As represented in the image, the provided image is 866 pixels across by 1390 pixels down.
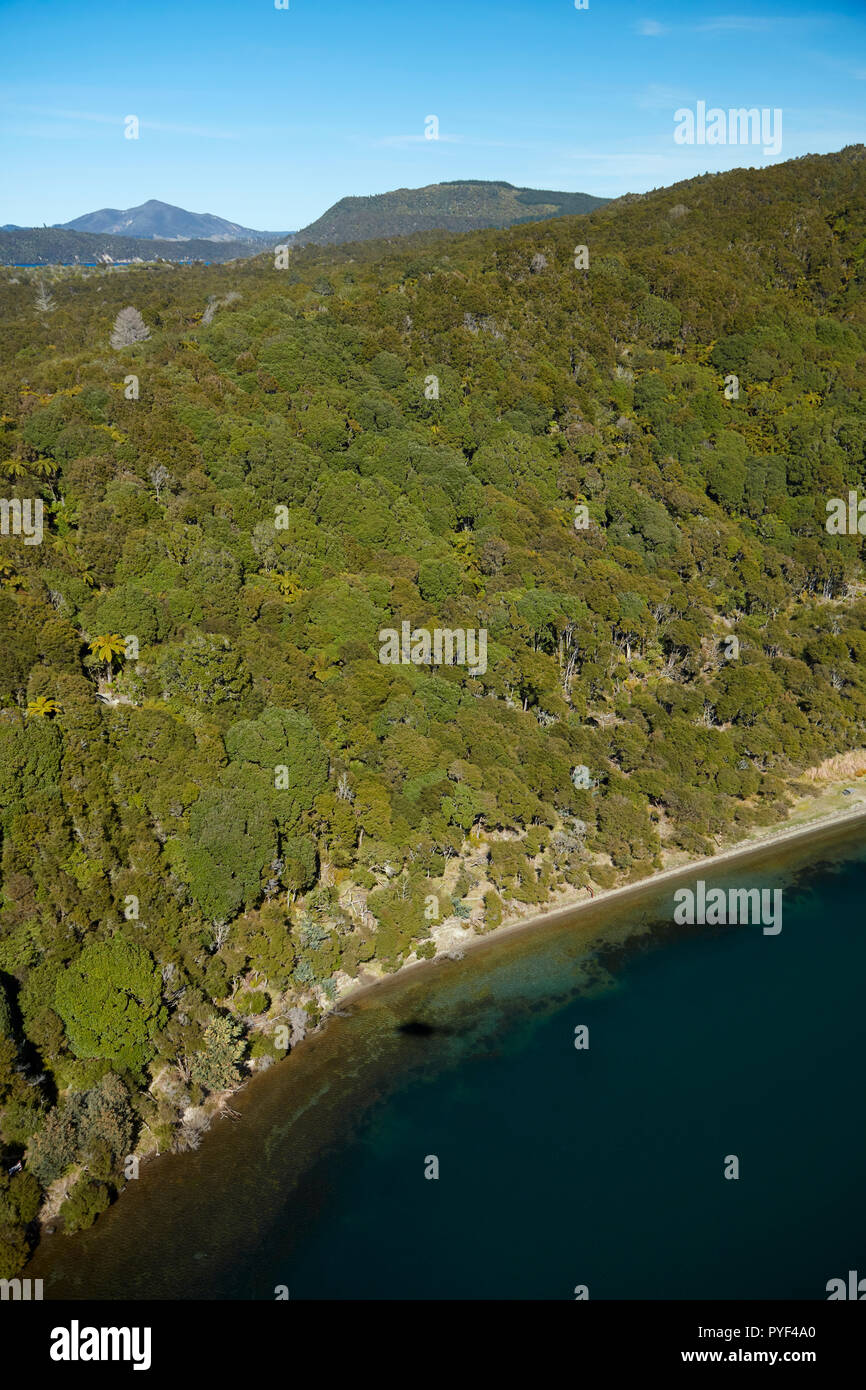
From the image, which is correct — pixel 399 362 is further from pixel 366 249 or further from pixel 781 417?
pixel 366 249

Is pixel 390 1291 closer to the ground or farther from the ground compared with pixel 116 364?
closer to the ground

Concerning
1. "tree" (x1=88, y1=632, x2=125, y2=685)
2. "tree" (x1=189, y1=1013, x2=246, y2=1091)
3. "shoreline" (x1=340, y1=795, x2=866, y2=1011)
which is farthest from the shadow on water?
"tree" (x1=88, y1=632, x2=125, y2=685)

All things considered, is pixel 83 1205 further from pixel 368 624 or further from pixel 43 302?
pixel 43 302

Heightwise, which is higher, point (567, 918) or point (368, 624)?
point (368, 624)

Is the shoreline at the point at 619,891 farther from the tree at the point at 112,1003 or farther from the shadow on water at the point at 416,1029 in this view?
the tree at the point at 112,1003

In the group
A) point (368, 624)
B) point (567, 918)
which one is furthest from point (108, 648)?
point (567, 918)
